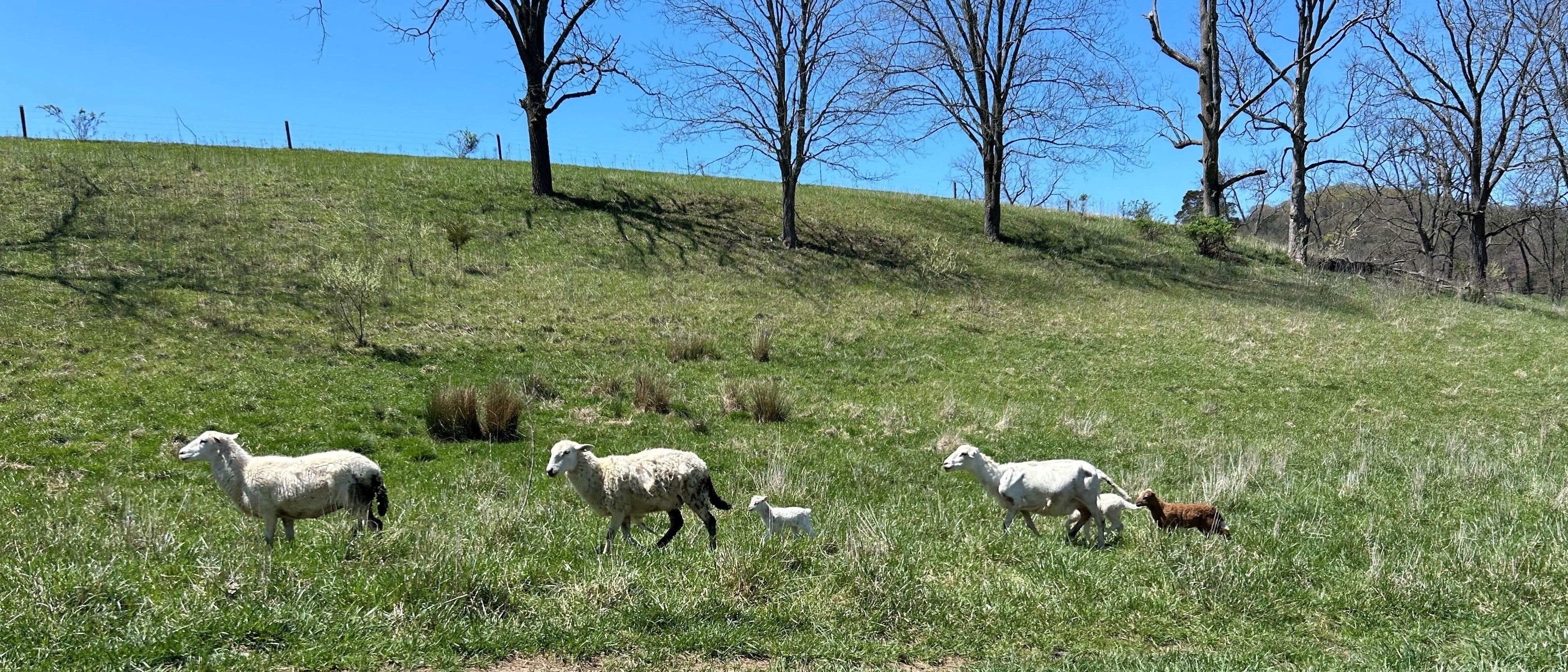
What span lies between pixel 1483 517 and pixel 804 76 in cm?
2362

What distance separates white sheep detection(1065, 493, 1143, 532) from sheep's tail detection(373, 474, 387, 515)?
21.2 ft

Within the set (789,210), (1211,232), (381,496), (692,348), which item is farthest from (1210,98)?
(381,496)

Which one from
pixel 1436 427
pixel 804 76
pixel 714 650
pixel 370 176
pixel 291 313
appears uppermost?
pixel 804 76

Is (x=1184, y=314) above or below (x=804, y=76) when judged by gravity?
below

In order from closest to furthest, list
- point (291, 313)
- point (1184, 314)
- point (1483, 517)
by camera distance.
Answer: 1. point (1483, 517)
2. point (291, 313)
3. point (1184, 314)

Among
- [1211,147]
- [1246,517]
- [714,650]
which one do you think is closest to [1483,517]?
[1246,517]

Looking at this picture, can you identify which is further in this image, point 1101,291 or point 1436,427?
point 1101,291

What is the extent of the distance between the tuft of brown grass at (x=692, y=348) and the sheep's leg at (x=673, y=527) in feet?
33.4

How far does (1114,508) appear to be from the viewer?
8.27 metres

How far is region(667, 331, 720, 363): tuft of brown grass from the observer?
1809cm

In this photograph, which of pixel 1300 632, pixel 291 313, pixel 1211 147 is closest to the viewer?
pixel 1300 632

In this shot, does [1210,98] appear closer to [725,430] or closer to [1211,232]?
[1211,232]

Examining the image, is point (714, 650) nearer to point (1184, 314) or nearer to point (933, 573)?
point (933, 573)

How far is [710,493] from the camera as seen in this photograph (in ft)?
25.3
